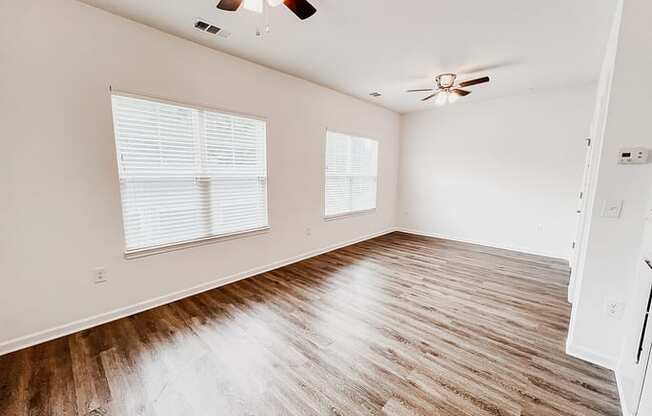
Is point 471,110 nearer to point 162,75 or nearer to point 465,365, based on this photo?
point 465,365

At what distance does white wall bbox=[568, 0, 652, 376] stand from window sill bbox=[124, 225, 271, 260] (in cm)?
330

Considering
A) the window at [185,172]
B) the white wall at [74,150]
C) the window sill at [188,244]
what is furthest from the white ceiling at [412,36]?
the window sill at [188,244]

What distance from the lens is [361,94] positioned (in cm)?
462

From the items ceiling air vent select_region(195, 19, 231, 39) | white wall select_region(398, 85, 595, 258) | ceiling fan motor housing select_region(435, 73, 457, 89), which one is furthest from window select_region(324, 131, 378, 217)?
ceiling air vent select_region(195, 19, 231, 39)

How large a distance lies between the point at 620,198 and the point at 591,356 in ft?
3.96

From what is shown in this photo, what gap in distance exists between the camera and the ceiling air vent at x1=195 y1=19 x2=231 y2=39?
240cm

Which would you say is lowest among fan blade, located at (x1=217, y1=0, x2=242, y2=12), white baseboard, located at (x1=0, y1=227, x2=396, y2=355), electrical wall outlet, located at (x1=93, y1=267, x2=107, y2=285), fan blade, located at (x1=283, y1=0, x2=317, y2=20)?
white baseboard, located at (x1=0, y1=227, x2=396, y2=355)

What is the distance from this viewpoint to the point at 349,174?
500 centimetres

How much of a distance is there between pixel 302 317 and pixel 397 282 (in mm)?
1429

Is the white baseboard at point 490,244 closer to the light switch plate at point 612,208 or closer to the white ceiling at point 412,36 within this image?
the white ceiling at point 412,36

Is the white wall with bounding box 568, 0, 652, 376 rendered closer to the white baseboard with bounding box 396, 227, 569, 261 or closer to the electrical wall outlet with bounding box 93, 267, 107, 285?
the white baseboard with bounding box 396, 227, 569, 261

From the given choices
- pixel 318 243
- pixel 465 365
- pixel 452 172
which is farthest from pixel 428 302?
pixel 452 172

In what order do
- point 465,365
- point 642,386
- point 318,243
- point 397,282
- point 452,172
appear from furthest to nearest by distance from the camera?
point 452,172 < point 318,243 < point 397,282 < point 465,365 < point 642,386

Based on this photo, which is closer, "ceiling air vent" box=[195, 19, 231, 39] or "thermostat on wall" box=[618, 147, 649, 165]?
"thermostat on wall" box=[618, 147, 649, 165]
